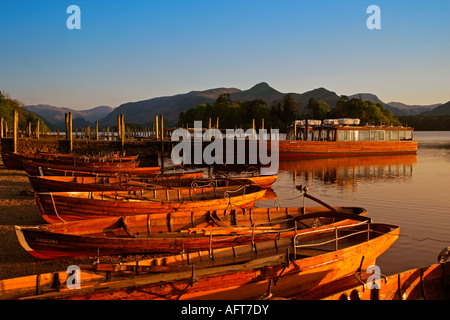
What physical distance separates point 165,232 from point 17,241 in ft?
16.6

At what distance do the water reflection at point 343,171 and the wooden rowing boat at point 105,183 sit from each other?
1180 cm

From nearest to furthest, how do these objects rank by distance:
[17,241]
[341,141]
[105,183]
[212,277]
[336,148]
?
[212,277]
[17,241]
[105,183]
[336,148]
[341,141]

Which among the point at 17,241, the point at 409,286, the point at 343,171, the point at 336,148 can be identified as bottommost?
the point at 343,171

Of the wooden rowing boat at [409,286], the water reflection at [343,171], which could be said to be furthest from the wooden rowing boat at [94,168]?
the wooden rowing boat at [409,286]

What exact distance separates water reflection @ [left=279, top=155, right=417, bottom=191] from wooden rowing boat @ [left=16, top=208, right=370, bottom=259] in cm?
1771

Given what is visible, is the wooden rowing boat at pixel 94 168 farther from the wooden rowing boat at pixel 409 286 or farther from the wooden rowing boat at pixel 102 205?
the wooden rowing boat at pixel 409 286

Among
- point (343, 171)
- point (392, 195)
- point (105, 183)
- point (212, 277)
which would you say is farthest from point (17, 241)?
point (343, 171)

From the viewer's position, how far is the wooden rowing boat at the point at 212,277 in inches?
254

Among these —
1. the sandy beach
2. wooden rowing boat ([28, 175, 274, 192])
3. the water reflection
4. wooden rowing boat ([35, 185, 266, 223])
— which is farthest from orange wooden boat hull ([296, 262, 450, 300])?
the water reflection

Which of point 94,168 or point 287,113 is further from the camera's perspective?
point 287,113

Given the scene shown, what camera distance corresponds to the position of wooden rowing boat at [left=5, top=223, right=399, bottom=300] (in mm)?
6461

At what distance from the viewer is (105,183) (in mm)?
19234

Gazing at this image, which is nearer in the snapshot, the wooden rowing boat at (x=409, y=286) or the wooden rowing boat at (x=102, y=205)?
the wooden rowing boat at (x=409, y=286)

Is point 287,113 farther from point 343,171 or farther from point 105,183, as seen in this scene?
point 105,183
